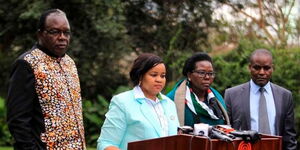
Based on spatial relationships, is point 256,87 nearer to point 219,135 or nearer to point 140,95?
point 140,95

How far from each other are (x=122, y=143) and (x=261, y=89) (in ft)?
6.93

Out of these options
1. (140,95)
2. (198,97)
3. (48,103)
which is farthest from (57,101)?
(198,97)

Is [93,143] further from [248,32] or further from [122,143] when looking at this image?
[122,143]

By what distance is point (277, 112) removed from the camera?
5840 mm

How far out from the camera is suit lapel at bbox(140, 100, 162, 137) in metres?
4.32

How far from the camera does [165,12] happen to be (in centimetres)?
1423

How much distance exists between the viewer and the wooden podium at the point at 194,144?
369cm

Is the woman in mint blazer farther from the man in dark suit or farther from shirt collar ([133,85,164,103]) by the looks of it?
the man in dark suit

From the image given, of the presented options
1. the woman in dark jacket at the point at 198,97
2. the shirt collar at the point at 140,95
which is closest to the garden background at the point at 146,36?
the woman in dark jacket at the point at 198,97

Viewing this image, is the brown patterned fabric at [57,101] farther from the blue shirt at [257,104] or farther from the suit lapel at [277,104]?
the suit lapel at [277,104]

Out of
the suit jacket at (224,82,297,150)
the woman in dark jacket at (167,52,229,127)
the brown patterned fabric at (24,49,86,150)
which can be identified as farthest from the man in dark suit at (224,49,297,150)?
the brown patterned fabric at (24,49,86,150)

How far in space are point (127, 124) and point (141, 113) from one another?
5.2 inches

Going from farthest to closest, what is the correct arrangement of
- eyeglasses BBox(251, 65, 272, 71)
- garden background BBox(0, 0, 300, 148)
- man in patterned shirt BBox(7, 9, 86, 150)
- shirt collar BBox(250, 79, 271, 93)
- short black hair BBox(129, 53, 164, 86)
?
garden background BBox(0, 0, 300, 148)
shirt collar BBox(250, 79, 271, 93)
eyeglasses BBox(251, 65, 272, 71)
short black hair BBox(129, 53, 164, 86)
man in patterned shirt BBox(7, 9, 86, 150)

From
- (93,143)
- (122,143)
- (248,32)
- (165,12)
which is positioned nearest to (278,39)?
(248,32)
